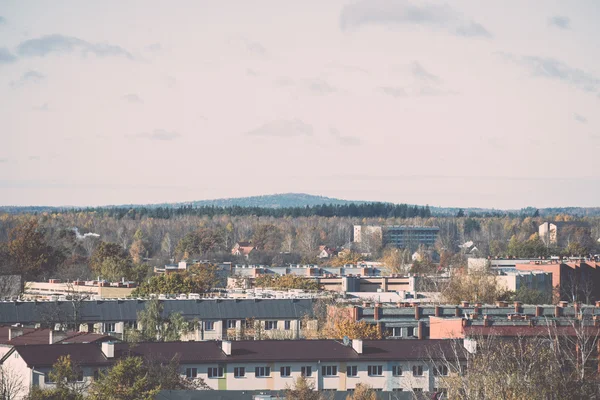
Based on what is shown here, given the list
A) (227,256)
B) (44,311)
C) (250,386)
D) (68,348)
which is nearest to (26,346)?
(68,348)

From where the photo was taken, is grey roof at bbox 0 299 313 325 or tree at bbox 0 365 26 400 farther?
grey roof at bbox 0 299 313 325

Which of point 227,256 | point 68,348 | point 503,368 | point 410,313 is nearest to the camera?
point 503,368

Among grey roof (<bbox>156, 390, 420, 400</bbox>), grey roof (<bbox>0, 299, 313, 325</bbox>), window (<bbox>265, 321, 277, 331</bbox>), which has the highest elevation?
grey roof (<bbox>0, 299, 313, 325</bbox>)

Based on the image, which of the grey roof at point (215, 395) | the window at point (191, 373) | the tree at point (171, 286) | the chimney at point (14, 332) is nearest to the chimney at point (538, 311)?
the window at point (191, 373)

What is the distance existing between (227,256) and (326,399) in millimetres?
116872

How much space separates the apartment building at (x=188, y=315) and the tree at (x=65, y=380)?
79.3 ft

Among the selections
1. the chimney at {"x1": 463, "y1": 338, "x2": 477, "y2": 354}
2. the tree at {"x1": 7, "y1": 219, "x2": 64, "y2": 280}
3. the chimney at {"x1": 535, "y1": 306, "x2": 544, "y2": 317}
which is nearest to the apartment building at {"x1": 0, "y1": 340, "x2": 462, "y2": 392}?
the chimney at {"x1": 463, "y1": 338, "x2": 477, "y2": 354}

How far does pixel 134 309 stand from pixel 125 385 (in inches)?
1373

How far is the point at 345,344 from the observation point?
54.3 meters

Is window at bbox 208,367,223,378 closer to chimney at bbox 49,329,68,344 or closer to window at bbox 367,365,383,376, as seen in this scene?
window at bbox 367,365,383,376

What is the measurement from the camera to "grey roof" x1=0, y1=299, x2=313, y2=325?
242ft

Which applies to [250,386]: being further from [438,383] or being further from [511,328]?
[511,328]

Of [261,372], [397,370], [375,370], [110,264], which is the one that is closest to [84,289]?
[110,264]

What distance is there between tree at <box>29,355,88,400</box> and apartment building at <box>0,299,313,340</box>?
24185 millimetres
